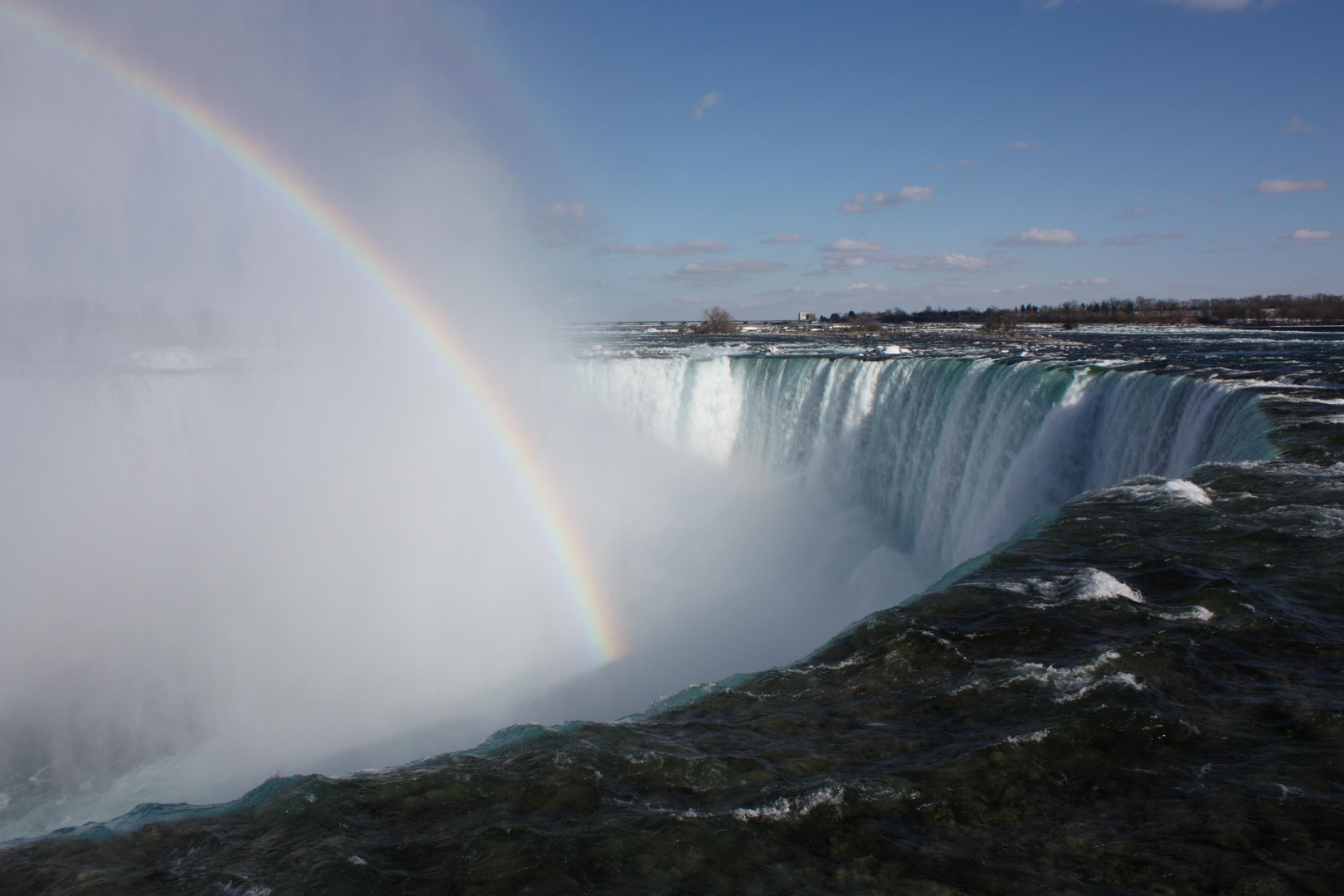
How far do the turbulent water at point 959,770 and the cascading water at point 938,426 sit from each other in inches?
167

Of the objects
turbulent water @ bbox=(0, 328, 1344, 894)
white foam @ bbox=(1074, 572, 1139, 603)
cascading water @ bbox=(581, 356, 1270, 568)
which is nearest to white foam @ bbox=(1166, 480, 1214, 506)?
turbulent water @ bbox=(0, 328, 1344, 894)

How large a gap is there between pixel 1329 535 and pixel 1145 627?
2.61 meters

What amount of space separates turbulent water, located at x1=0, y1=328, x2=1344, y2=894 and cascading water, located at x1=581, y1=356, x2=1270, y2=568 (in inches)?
167

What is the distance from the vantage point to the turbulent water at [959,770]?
2.99 metres

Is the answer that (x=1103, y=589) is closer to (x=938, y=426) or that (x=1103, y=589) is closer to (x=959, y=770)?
(x=959, y=770)

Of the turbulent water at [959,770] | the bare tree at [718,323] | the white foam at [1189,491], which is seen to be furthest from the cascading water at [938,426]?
the bare tree at [718,323]

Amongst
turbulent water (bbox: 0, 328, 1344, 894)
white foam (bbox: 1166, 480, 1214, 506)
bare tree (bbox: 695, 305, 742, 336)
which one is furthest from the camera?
bare tree (bbox: 695, 305, 742, 336)

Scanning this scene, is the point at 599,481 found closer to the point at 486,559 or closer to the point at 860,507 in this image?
the point at 486,559

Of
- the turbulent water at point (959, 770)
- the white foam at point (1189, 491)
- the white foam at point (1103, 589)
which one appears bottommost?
the turbulent water at point (959, 770)

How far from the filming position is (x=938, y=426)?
1791cm

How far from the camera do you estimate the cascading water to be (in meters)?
11.6

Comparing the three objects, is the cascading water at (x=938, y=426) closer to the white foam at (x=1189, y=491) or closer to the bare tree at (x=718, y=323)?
the white foam at (x=1189, y=491)

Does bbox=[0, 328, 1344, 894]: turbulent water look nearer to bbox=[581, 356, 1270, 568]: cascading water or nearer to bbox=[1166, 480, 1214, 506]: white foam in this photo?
bbox=[1166, 480, 1214, 506]: white foam

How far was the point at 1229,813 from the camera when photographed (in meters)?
3.15
